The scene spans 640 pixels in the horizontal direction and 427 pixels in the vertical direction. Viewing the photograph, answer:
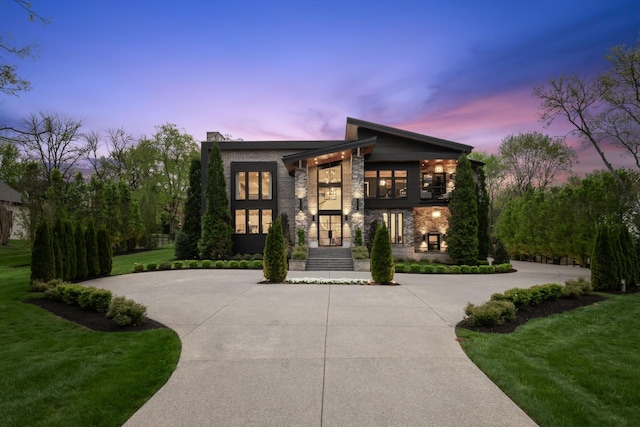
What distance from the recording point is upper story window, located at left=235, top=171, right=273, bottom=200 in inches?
992

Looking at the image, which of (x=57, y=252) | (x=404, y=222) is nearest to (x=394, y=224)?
(x=404, y=222)

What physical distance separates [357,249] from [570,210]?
13395 mm

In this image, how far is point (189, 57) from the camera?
19.7 meters

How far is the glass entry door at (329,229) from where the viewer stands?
24.4 metres

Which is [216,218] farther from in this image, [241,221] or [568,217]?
[568,217]

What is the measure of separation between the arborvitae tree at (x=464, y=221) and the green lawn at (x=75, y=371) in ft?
62.6

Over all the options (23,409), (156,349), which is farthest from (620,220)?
(23,409)

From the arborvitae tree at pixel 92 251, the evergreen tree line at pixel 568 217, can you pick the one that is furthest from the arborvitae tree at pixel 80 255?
the evergreen tree line at pixel 568 217

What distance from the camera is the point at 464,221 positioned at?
829 inches

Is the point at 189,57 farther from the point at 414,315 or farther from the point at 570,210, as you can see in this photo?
the point at 570,210

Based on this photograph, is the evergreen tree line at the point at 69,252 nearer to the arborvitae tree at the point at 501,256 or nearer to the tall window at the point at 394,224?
the tall window at the point at 394,224

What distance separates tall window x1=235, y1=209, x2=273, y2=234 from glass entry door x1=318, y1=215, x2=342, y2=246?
4.13 metres

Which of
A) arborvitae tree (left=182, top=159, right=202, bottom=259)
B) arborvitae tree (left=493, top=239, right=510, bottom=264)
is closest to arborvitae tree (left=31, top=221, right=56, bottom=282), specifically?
arborvitae tree (left=182, top=159, right=202, bottom=259)

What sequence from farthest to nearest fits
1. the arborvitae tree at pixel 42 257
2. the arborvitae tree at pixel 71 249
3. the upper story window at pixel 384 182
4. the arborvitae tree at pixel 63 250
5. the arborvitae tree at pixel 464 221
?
the upper story window at pixel 384 182 → the arborvitae tree at pixel 464 221 → the arborvitae tree at pixel 71 249 → the arborvitae tree at pixel 63 250 → the arborvitae tree at pixel 42 257
